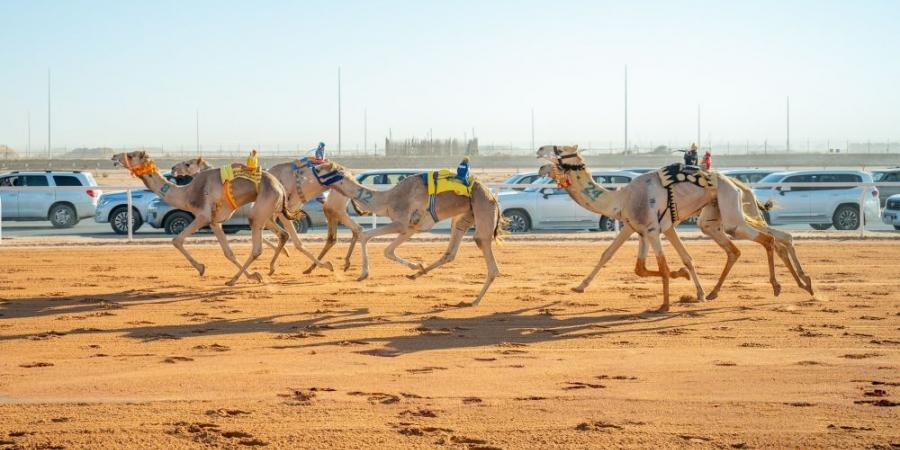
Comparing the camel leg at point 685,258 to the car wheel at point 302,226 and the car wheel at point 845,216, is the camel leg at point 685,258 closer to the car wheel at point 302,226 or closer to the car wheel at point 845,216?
the car wheel at point 302,226

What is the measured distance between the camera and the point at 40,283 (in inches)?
718

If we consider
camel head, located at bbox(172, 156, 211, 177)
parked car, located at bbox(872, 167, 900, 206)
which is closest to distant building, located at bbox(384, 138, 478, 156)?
parked car, located at bbox(872, 167, 900, 206)

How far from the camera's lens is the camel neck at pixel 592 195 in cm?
1584

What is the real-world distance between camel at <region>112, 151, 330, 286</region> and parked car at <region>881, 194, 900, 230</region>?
17.7 metres

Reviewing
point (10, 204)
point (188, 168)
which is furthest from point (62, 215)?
point (188, 168)

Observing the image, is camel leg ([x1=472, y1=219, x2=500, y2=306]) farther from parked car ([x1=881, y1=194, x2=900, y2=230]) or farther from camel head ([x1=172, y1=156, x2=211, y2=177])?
parked car ([x1=881, y1=194, x2=900, y2=230])

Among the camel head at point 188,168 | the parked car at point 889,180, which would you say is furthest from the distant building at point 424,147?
the camel head at point 188,168

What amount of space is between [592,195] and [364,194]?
328cm

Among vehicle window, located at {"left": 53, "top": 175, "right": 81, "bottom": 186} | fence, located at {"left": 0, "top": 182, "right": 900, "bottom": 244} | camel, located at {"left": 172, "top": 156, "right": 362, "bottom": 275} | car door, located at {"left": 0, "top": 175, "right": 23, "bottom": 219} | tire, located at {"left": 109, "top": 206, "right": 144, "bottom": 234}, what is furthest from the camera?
vehicle window, located at {"left": 53, "top": 175, "right": 81, "bottom": 186}

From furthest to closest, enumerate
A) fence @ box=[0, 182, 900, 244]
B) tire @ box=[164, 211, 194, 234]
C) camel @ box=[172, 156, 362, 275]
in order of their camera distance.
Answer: tire @ box=[164, 211, 194, 234], fence @ box=[0, 182, 900, 244], camel @ box=[172, 156, 362, 275]

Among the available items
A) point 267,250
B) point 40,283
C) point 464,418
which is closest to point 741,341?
point 464,418

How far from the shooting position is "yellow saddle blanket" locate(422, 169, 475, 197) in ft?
53.0

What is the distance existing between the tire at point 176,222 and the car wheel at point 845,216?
15876 millimetres

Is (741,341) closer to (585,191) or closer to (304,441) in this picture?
(585,191)
